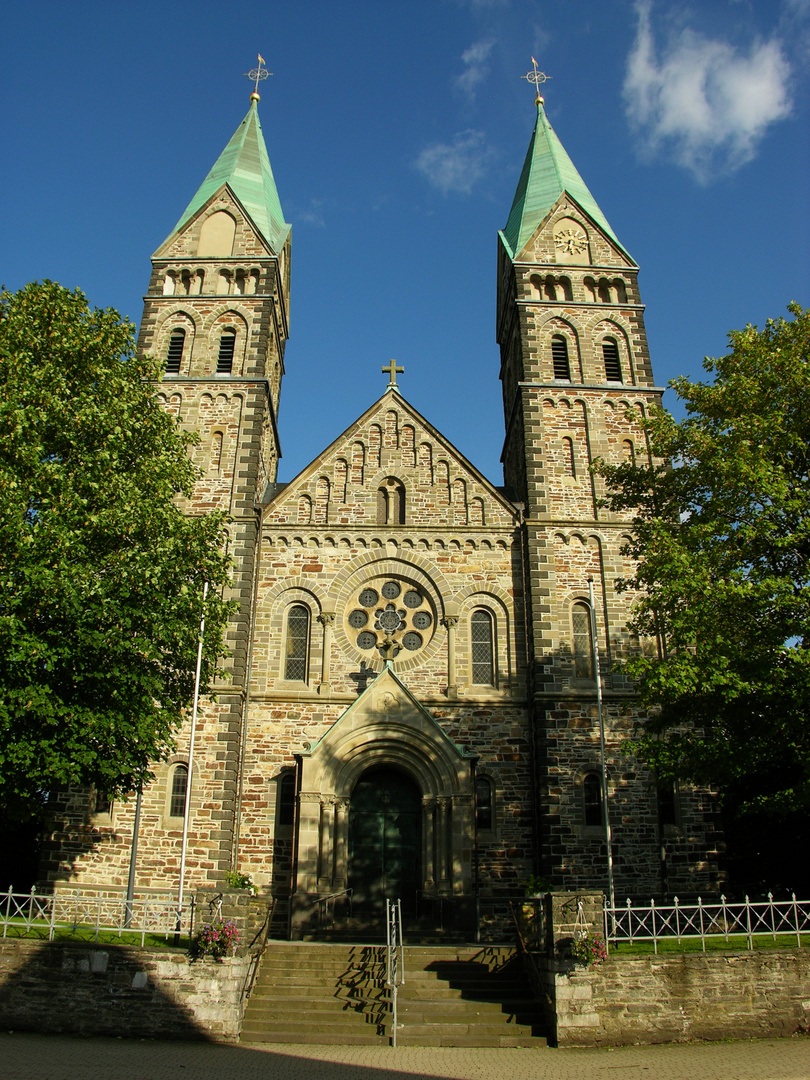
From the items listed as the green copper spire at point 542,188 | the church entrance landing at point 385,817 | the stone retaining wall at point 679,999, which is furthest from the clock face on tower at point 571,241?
the stone retaining wall at point 679,999

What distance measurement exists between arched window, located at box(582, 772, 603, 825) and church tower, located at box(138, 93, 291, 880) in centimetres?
858

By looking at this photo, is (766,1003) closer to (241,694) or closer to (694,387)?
(694,387)

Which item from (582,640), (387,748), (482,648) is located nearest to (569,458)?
(582,640)

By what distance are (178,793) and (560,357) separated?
56.9 feet

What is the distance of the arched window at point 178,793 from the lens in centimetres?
1998

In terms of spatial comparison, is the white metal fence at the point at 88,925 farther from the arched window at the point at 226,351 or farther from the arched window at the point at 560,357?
the arched window at the point at 560,357

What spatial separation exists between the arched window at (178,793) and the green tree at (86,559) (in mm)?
2764

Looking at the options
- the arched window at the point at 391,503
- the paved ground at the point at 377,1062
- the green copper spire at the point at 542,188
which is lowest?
the paved ground at the point at 377,1062

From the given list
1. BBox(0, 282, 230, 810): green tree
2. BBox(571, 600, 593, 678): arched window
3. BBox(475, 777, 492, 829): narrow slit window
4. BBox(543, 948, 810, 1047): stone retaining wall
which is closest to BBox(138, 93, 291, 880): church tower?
BBox(0, 282, 230, 810): green tree

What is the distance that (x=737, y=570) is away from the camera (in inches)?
598

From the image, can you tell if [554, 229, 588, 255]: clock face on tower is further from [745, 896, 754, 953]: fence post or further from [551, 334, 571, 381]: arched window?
[745, 896, 754, 953]: fence post

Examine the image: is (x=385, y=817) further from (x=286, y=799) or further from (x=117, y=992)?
(x=117, y=992)

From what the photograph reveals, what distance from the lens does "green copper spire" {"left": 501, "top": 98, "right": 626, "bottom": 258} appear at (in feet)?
96.3

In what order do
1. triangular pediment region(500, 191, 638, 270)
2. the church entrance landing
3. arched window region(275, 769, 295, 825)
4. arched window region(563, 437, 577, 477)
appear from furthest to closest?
triangular pediment region(500, 191, 638, 270), arched window region(563, 437, 577, 477), arched window region(275, 769, 295, 825), the church entrance landing
